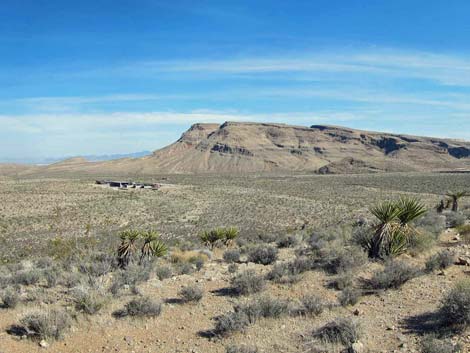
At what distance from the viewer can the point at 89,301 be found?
26.6ft

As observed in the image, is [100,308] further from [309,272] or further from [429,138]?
[429,138]

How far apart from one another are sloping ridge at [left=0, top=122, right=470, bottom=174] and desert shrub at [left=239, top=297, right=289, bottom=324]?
120538 millimetres

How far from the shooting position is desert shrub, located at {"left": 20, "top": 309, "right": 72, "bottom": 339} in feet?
23.4

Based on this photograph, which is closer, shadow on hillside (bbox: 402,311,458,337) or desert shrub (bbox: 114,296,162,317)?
shadow on hillside (bbox: 402,311,458,337)

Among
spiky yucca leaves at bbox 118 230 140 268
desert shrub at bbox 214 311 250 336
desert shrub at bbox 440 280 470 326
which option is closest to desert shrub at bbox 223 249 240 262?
spiky yucca leaves at bbox 118 230 140 268

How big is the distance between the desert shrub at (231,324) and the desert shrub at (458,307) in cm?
336

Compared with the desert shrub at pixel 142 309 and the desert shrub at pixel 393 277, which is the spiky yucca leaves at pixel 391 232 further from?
the desert shrub at pixel 142 309

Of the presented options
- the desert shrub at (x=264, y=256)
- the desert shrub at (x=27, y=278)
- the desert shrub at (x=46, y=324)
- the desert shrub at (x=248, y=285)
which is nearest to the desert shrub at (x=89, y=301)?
the desert shrub at (x=46, y=324)

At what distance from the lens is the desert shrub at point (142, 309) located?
7950 mm

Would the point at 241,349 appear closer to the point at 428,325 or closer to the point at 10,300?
the point at 428,325

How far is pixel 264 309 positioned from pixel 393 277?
10.2ft

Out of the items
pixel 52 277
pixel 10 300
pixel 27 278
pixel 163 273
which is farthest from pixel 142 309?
pixel 27 278

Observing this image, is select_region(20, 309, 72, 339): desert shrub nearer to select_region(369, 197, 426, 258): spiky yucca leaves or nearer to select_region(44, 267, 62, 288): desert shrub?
select_region(44, 267, 62, 288): desert shrub

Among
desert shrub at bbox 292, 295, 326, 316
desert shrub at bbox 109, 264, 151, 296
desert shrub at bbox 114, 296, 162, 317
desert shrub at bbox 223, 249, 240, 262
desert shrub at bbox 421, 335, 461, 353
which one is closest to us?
desert shrub at bbox 421, 335, 461, 353
